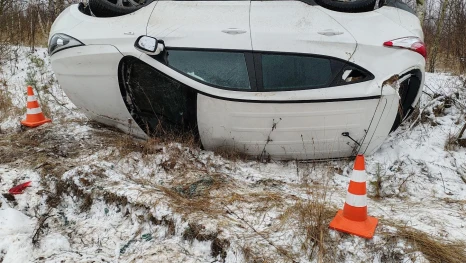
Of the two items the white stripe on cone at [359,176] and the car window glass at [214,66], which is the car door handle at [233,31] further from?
the white stripe on cone at [359,176]

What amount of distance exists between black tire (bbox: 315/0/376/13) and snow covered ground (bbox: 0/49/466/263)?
5.01 feet

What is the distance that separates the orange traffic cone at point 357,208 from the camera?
2527 millimetres

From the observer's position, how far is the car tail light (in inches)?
133

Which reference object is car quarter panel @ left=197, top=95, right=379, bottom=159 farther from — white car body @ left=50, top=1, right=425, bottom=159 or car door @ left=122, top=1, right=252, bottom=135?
car door @ left=122, top=1, right=252, bottom=135

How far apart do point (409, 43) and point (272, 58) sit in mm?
1287

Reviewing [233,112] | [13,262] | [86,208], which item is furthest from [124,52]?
[13,262]

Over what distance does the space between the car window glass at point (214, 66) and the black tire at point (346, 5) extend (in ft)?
3.30

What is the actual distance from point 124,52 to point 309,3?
1849 mm

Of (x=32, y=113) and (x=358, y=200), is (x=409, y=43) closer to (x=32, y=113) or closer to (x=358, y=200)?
(x=358, y=200)

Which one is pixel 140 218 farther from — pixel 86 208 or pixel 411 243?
pixel 411 243

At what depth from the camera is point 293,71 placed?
11.0ft

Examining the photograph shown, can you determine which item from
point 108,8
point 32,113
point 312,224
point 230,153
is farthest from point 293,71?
point 32,113

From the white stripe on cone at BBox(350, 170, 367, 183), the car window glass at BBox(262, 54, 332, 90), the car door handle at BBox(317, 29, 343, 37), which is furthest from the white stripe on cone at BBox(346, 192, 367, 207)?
the car door handle at BBox(317, 29, 343, 37)

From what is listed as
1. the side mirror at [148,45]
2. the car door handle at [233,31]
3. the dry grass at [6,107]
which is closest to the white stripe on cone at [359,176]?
the car door handle at [233,31]
